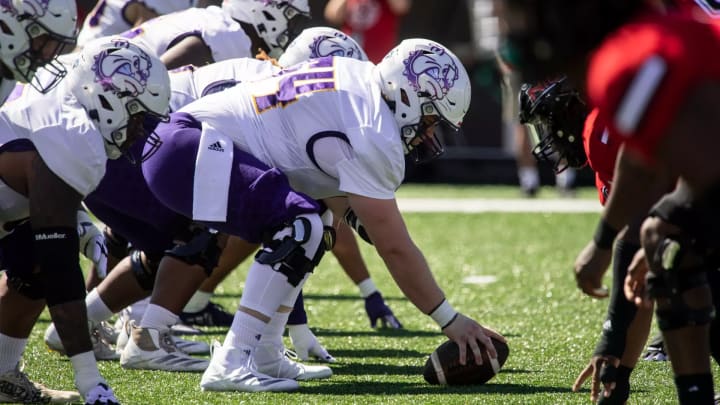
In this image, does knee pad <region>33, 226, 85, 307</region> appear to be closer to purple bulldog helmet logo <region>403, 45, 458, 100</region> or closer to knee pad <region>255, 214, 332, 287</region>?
knee pad <region>255, 214, 332, 287</region>

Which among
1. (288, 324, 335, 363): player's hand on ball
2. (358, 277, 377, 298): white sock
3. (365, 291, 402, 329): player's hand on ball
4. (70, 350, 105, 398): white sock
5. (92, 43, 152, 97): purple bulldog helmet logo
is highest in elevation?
(92, 43, 152, 97): purple bulldog helmet logo

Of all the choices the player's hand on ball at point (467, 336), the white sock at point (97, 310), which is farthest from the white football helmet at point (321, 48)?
the player's hand on ball at point (467, 336)

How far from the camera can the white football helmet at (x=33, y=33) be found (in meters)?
3.49

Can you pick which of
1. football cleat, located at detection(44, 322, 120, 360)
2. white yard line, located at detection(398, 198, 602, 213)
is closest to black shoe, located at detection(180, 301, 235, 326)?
football cleat, located at detection(44, 322, 120, 360)

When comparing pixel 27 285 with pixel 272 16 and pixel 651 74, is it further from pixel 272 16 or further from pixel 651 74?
pixel 651 74

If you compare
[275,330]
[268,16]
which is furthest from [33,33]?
[268,16]

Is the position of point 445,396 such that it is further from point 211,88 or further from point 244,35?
point 244,35

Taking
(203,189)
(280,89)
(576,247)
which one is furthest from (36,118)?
A: (576,247)

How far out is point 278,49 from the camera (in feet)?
19.1

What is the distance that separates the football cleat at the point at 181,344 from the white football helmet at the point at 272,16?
5.32ft

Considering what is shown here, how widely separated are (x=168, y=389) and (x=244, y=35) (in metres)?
2.18

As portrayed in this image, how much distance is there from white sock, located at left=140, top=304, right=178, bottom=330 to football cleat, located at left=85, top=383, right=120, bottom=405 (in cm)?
93

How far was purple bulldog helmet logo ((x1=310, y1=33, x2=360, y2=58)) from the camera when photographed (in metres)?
5.30

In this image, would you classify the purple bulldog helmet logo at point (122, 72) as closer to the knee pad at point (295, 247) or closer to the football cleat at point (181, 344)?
the knee pad at point (295, 247)
